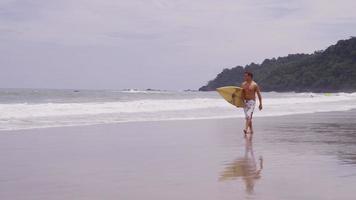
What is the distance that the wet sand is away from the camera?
5641 mm

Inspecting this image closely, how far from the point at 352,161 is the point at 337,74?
9322cm

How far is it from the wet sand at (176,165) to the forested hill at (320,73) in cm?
8427

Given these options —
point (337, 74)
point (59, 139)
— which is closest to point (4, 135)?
point (59, 139)

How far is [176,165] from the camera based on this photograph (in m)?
7.44

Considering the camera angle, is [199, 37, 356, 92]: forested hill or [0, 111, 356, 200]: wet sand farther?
[199, 37, 356, 92]: forested hill

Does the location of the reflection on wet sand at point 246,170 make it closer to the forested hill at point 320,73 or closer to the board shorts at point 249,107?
the board shorts at point 249,107

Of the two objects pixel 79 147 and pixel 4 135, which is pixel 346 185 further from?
pixel 4 135

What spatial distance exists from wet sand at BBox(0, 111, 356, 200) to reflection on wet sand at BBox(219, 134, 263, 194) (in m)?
0.01

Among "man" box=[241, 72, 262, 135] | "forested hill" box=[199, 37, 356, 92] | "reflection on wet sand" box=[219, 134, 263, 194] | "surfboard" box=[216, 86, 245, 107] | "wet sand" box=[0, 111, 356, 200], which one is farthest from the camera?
"forested hill" box=[199, 37, 356, 92]

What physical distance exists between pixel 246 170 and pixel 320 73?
97.8 metres

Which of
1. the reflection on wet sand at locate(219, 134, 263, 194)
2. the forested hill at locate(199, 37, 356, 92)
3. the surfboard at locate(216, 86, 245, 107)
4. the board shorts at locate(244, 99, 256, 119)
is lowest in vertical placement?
the reflection on wet sand at locate(219, 134, 263, 194)

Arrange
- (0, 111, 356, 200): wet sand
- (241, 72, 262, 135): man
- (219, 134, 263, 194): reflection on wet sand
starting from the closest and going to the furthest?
(0, 111, 356, 200): wet sand < (219, 134, 263, 194): reflection on wet sand < (241, 72, 262, 135): man

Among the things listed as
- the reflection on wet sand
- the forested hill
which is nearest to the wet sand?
the reflection on wet sand

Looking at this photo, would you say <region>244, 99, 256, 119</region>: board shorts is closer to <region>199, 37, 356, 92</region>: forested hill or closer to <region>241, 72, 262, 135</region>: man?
<region>241, 72, 262, 135</region>: man
